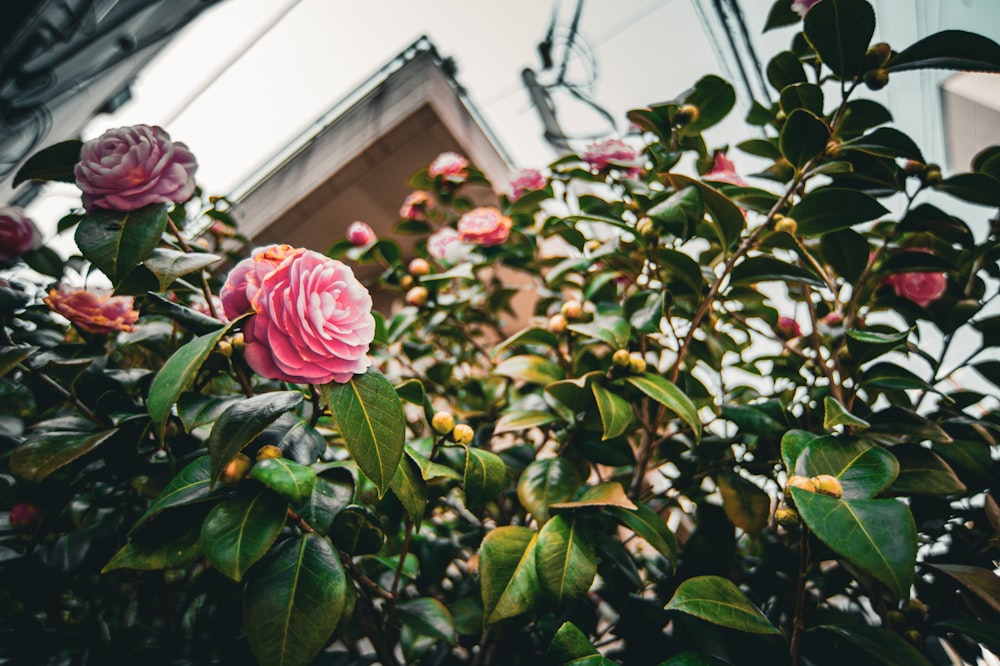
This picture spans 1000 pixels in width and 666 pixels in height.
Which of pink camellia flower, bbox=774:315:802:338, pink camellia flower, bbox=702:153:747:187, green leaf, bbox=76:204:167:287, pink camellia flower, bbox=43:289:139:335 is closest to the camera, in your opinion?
green leaf, bbox=76:204:167:287

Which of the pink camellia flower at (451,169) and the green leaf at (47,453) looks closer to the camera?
the green leaf at (47,453)

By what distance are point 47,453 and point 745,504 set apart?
0.94 metres

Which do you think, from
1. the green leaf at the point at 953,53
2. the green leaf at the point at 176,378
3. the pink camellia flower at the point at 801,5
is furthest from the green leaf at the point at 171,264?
the pink camellia flower at the point at 801,5

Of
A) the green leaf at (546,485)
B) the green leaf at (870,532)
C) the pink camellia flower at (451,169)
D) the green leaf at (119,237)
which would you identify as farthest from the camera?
the pink camellia flower at (451,169)

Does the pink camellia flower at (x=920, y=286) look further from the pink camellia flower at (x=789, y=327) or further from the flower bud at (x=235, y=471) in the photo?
the flower bud at (x=235, y=471)

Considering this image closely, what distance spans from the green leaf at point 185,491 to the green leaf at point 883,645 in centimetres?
65

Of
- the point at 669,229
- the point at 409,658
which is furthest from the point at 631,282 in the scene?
the point at 409,658

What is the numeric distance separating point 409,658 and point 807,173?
0.93 metres

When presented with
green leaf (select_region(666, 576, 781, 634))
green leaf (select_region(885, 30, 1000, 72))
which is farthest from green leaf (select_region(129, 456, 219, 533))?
green leaf (select_region(885, 30, 1000, 72))

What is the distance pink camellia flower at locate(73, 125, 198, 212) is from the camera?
53cm

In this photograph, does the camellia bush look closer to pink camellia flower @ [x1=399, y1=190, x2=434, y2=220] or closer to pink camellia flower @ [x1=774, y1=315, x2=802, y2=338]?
pink camellia flower @ [x1=774, y1=315, x2=802, y2=338]

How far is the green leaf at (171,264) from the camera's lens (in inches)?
19.7

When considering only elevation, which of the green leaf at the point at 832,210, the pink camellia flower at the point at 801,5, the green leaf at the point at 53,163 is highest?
the green leaf at the point at 53,163

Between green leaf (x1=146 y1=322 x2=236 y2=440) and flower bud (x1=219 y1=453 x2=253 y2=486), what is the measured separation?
66mm
